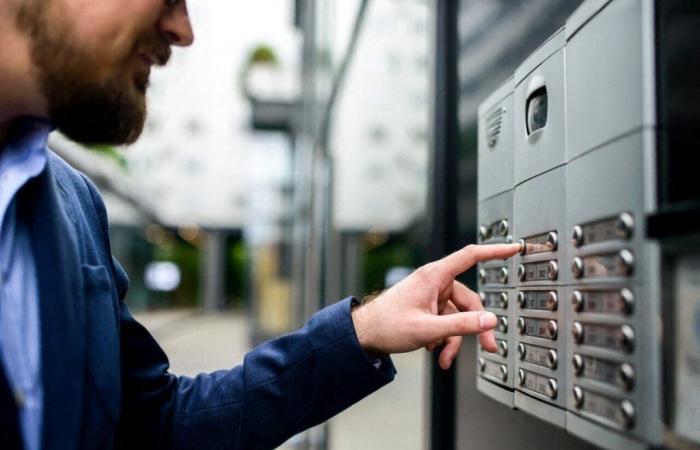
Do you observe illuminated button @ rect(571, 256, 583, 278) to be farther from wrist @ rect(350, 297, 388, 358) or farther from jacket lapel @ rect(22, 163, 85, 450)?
jacket lapel @ rect(22, 163, 85, 450)

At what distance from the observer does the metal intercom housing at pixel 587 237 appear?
1.40 ft

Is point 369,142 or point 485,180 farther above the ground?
point 369,142

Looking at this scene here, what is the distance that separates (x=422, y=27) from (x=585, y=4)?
3.75ft

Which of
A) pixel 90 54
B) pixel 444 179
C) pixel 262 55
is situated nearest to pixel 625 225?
pixel 444 179

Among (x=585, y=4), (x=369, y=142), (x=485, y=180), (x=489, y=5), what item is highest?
(x=369, y=142)

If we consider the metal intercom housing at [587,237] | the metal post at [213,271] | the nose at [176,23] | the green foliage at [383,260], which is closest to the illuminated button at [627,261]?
the metal intercom housing at [587,237]

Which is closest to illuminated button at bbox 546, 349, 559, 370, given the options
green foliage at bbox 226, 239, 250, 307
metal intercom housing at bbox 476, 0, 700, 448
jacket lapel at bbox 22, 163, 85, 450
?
metal intercom housing at bbox 476, 0, 700, 448

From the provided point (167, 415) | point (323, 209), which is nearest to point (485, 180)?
point (167, 415)

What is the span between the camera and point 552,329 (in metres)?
0.56

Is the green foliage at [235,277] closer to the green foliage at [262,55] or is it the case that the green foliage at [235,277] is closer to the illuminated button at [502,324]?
the green foliage at [262,55]

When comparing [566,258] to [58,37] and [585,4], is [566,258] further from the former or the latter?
[58,37]

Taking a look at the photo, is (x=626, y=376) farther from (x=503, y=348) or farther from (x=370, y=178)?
(x=370, y=178)

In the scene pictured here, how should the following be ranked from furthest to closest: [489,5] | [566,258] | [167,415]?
[167,415]
[489,5]
[566,258]

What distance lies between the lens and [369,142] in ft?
9.92
